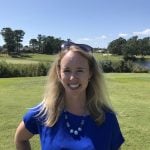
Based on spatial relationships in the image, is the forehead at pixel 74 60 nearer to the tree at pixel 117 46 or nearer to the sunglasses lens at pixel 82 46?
the sunglasses lens at pixel 82 46

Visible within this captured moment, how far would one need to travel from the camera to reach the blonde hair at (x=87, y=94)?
124 inches

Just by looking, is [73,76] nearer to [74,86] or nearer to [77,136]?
[74,86]

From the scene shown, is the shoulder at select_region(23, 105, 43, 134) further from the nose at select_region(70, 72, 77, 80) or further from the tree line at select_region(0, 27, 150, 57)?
the tree line at select_region(0, 27, 150, 57)

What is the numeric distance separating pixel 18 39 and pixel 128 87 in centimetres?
10721

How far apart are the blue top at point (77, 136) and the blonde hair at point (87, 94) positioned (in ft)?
0.18

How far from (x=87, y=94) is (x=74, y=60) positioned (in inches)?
13.5

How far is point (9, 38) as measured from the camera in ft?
402

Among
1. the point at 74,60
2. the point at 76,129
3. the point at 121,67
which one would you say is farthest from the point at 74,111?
the point at 121,67

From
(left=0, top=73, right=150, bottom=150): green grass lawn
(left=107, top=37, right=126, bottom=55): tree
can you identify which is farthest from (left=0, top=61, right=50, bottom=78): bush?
(left=107, top=37, right=126, bottom=55): tree

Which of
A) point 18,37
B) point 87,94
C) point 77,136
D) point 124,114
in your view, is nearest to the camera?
point 77,136

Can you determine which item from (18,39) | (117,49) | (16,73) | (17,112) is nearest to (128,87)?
(17,112)

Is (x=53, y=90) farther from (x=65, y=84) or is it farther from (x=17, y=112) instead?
(x=17, y=112)

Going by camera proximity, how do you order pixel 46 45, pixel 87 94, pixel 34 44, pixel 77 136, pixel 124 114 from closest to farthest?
pixel 77 136 < pixel 87 94 < pixel 124 114 < pixel 46 45 < pixel 34 44

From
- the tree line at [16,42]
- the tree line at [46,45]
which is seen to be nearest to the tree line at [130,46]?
the tree line at [46,45]
